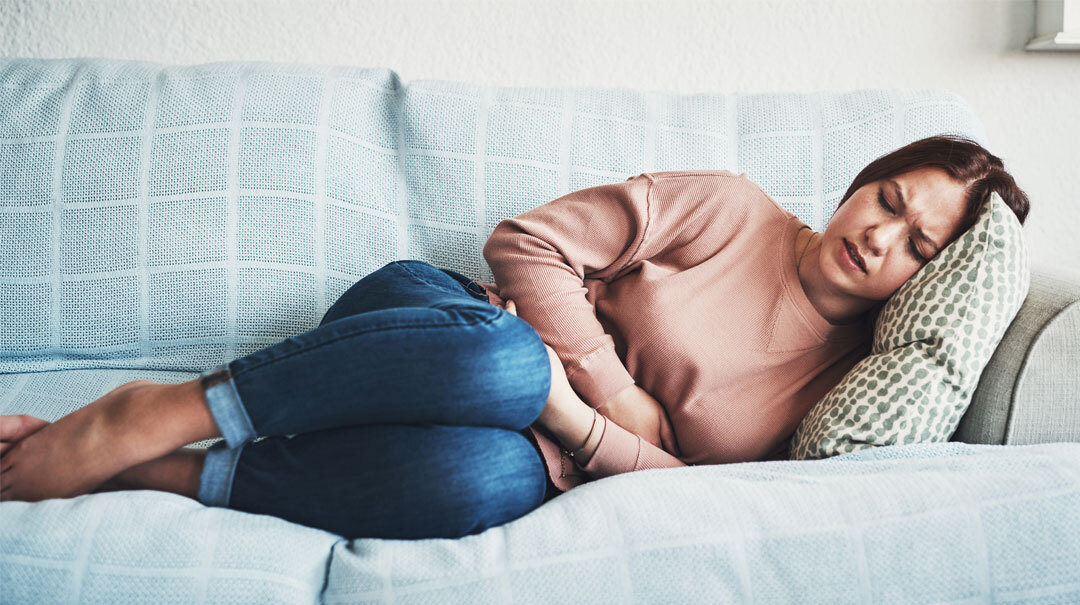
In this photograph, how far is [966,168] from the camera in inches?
43.6

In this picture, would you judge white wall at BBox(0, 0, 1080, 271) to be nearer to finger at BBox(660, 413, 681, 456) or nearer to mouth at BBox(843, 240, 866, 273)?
mouth at BBox(843, 240, 866, 273)

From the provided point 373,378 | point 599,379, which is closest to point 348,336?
point 373,378

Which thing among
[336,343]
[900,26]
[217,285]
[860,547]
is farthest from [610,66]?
[860,547]

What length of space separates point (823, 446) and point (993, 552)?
0.84 ft

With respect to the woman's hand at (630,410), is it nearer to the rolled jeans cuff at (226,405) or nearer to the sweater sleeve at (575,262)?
the sweater sleeve at (575,262)

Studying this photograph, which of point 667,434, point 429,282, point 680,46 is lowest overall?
point 667,434

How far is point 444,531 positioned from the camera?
0.82 m

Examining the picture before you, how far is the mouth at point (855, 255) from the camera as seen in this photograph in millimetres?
1097

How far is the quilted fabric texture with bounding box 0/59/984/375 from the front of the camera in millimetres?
1253

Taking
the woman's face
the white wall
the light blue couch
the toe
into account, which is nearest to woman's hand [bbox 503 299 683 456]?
the light blue couch

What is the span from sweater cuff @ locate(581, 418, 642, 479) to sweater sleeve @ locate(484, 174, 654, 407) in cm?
6

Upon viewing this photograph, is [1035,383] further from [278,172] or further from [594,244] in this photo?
[278,172]

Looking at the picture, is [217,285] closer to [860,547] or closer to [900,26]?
[860,547]

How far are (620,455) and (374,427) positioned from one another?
13.5 inches
